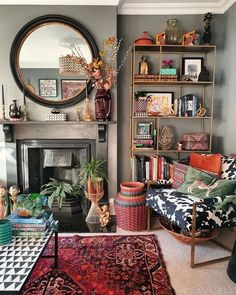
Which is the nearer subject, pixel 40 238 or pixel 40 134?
pixel 40 238

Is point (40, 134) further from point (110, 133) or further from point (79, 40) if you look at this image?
point (79, 40)

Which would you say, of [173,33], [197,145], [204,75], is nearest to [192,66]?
[204,75]

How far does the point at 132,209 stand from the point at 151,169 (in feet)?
2.22

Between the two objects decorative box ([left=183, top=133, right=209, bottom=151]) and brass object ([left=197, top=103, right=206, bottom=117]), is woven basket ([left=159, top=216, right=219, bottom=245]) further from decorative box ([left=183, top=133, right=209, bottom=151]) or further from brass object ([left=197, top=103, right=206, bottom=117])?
brass object ([left=197, top=103, right=206, bottom=117])

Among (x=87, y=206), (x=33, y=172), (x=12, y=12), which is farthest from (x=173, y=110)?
(x=12, y=12)

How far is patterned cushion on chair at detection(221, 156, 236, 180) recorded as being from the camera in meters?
2.49

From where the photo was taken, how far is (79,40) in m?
3.14

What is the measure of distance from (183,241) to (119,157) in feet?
4.74

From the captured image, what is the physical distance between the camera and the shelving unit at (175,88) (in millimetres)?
3219

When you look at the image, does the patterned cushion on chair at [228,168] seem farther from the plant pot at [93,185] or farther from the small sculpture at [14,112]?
the small sculpture at [14,112]

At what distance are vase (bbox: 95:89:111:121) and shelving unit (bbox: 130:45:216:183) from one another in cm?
33

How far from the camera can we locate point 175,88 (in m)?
3.45

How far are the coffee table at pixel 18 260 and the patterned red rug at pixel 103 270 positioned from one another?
399mm

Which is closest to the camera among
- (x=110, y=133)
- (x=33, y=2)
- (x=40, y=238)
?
(x=40, y=238)
